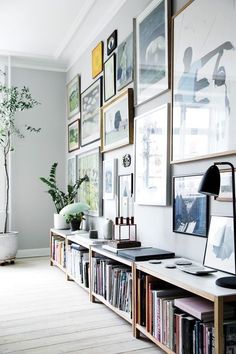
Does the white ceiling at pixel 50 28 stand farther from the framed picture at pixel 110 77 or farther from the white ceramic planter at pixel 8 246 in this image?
the white ceramic planter at pixel 8 246

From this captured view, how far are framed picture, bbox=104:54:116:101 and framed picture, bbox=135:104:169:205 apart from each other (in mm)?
704

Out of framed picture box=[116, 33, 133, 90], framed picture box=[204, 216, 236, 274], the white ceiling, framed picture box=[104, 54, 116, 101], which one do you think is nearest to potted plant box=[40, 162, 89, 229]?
framed picture box=[104, 54, 116, 101]

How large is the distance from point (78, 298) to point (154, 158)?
1.44 metres

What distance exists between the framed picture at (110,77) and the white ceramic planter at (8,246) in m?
2.14

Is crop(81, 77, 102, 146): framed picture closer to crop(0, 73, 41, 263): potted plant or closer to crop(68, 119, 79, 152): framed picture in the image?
crop(68, 119, 79, 152): framed picture

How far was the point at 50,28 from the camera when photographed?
433 cm

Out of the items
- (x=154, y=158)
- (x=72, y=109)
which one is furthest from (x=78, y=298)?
(x=72, y=109)

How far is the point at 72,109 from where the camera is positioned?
5.20 meters

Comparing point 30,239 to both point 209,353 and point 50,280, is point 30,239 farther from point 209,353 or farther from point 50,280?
point 209,353

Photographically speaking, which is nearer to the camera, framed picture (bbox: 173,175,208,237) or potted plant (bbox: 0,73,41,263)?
framed picture (bbox: 173,175,208,237)

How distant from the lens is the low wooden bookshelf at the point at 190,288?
160 centimetres

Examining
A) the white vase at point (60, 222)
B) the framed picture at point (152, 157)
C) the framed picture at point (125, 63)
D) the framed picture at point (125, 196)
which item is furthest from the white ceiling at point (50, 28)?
the white vase at point (60, 222)

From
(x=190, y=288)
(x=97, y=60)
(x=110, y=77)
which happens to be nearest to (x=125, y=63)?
(x=110, y=77)

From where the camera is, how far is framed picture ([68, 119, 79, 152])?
195 inches
